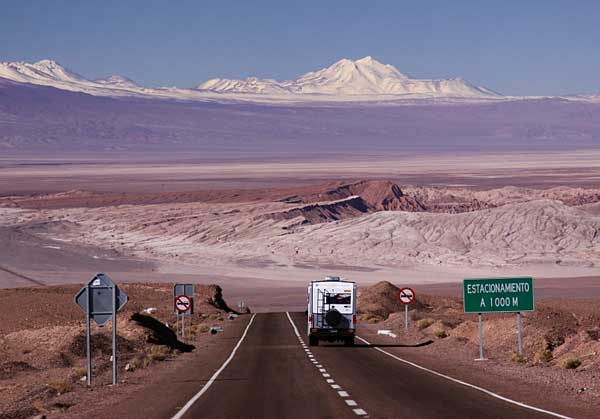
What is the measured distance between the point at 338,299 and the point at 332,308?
39 cm

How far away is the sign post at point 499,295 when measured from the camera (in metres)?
26.3

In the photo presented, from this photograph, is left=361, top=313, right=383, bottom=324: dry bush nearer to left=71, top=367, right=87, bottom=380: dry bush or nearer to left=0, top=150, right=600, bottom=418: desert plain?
left=0, top=150, right=600, bottom=418: desert plain

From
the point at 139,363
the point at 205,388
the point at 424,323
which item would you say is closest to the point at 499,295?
the point at 205,388

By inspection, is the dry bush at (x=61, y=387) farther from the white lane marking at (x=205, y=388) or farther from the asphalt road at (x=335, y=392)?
the asphalt road at (x=335, y=392)

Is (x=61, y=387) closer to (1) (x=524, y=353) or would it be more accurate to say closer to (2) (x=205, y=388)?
(2) (x=205, y=388)

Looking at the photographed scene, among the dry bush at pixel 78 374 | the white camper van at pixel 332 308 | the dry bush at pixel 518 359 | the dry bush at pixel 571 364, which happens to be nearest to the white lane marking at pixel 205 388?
the white camper van at pixel 332 308

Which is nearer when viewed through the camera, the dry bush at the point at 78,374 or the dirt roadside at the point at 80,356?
the dirt roadside at the point at 80,356

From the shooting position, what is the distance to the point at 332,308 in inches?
1324

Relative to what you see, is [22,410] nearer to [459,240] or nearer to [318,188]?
[459,240]

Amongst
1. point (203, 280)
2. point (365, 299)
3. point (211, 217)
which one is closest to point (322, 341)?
point (365, 299)

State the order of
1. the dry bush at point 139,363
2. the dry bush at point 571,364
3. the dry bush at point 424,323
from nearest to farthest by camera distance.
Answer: the dry bush at point 571,364 < the dry bush at point 139,363 < the dry bush at point 424,323

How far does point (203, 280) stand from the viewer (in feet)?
261

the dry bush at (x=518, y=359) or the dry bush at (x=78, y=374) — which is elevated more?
the dry bush at (x=518, y=359)

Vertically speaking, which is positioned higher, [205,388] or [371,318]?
[205,388]
